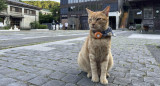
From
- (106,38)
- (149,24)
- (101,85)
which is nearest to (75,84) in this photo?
(101,85)

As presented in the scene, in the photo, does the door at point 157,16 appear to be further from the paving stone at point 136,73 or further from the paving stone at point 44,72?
the paving stone at point 44,72

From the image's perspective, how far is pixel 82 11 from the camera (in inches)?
1861

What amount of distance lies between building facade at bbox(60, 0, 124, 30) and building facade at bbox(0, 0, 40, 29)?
12.0 m

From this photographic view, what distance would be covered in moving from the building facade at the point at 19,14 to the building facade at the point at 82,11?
12021mm

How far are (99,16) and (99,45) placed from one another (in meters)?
0.50

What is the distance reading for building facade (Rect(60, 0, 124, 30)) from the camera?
4206cm

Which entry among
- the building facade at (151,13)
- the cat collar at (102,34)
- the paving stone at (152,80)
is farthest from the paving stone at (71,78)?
the building facade at (151,13)

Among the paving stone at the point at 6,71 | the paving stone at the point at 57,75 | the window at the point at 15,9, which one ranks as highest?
the window at the point at 15,9

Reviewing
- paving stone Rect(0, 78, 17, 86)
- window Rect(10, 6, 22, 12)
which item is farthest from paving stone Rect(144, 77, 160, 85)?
window Rect(10, 6, 22, 12)

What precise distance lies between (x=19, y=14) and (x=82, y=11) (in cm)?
2169

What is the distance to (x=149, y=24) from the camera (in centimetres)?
1766

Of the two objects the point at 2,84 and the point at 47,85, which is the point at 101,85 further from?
the point at 2,84

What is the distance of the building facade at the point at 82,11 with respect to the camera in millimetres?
42062

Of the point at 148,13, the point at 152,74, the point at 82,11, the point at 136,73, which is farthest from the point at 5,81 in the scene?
the point at 82,11
